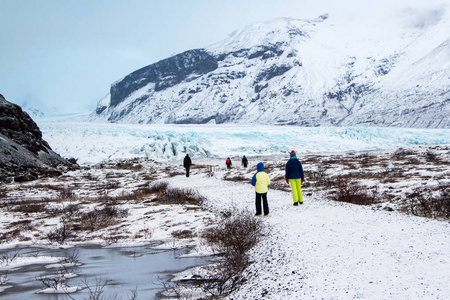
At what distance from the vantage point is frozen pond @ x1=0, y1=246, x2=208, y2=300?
5.41m

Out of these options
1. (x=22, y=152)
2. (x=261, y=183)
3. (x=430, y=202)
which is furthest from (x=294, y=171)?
(x=22, y=152)

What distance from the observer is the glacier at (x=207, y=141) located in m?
56.6

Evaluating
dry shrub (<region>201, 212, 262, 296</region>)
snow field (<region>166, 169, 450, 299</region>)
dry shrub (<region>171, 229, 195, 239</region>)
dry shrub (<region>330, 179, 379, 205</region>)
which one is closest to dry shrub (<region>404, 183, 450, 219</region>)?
dry shrub (<region>330, 179, 379, 205</region>)

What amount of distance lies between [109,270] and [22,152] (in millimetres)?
31199

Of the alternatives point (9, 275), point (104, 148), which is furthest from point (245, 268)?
point (104, 148)

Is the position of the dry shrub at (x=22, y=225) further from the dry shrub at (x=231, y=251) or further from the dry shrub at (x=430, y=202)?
the dry shrub at (x=430, y=202)

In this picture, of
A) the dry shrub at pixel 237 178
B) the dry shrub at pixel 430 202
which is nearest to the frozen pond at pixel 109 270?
the dry shrub at pixel 430 202

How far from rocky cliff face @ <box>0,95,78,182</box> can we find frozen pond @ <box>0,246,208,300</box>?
76.2ft

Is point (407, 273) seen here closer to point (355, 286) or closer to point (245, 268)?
point (355, 286)

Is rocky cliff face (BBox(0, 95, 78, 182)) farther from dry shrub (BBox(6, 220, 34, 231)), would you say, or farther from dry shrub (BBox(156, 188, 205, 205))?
dry shrub (BBox(6, 220, 34, 231))

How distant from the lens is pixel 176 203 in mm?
15461

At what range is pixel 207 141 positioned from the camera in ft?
229

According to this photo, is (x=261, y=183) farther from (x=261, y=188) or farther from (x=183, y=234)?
(x=183, y=234)

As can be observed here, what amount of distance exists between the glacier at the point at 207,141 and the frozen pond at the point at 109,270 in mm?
47889
